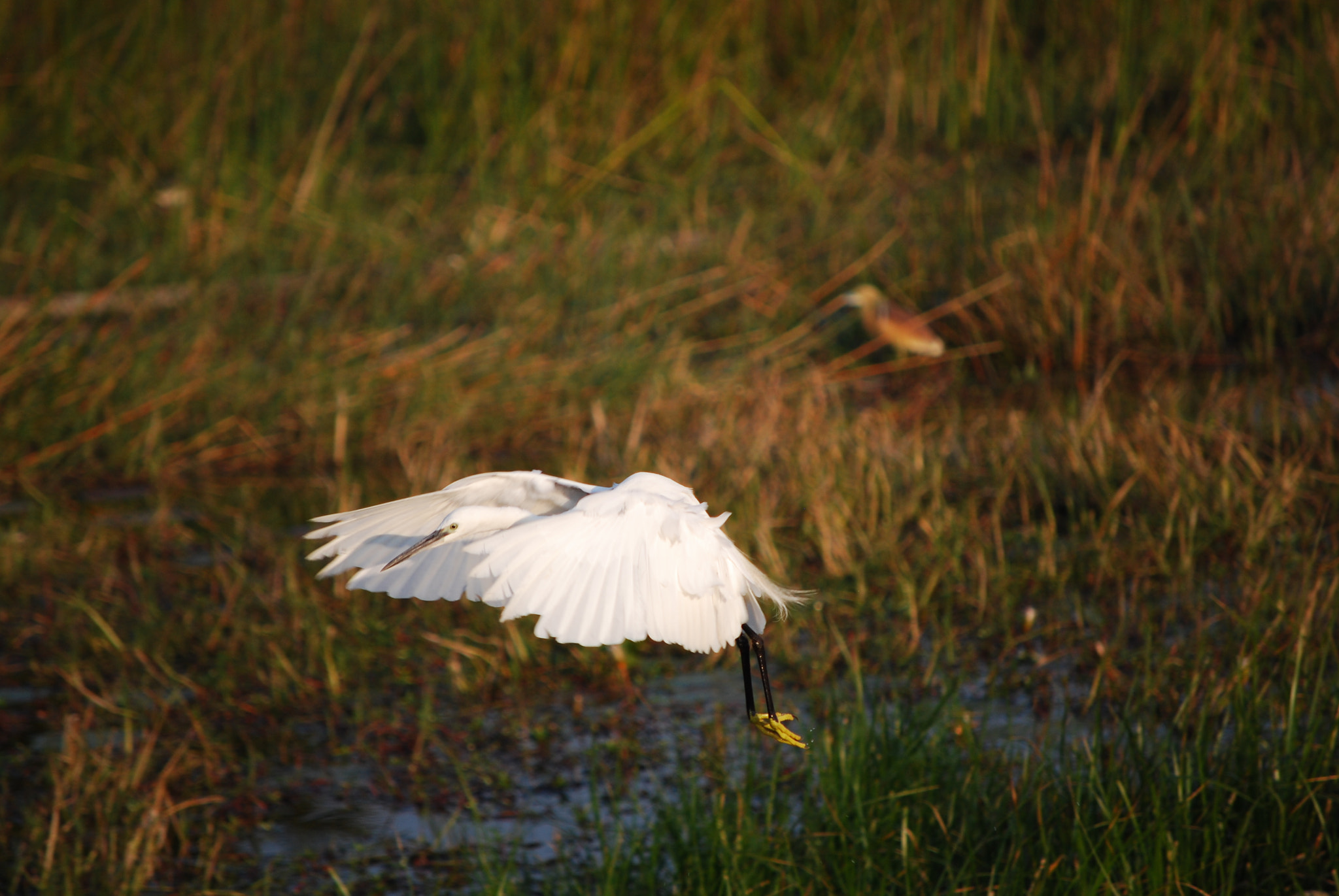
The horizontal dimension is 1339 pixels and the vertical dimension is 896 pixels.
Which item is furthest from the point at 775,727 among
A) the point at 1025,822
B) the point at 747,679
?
the point at 1025,822

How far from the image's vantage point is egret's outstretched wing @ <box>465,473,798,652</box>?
157 centimetres

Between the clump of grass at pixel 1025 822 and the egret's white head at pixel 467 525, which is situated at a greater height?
the egret's white head at pixel 467 525

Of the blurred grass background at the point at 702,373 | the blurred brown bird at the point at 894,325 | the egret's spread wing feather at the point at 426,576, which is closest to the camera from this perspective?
the egret's spread wing feather at the point at 426,576

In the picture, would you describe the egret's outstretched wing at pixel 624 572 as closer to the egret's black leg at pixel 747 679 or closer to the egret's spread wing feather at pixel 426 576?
the egret's spread wing feather at pixel 426 576

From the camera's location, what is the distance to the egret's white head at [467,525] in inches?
72.7

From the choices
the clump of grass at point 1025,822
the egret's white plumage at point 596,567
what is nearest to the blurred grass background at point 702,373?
the clump of grass at point 1025,822

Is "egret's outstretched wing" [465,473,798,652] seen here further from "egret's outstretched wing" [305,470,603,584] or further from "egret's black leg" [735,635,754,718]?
"egret's black leg" [735,635,754,718]

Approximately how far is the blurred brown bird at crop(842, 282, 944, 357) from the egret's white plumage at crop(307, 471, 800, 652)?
127 inches

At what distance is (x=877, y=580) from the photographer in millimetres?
3557

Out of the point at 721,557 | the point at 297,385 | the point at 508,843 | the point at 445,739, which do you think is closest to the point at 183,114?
the point at 297,385

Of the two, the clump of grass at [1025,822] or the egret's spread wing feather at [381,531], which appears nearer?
the egret's spread wing feather at [381,531]

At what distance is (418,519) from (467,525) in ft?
0.52

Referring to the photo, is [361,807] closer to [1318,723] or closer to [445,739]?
[445,739]

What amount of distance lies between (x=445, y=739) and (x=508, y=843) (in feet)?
1.44
